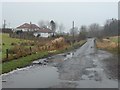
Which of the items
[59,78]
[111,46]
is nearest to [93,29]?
[111,46]

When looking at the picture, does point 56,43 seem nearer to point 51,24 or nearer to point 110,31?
point 110,31

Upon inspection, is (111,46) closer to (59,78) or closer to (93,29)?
(59,78)


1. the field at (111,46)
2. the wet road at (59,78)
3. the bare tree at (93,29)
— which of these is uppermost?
the bare tree at (93,29)

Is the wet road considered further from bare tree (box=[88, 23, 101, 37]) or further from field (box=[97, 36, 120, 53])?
bare tree (box=[88, 23, 101, 37])

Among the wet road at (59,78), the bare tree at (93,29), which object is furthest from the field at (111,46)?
the bare tree at (93,29)

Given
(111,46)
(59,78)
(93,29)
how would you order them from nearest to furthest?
(59,78) → (111,46) → (93,29)

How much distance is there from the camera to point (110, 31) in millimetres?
122812

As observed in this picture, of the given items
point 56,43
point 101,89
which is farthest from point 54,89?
point 56,43

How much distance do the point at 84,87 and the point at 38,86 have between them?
201 centimetres

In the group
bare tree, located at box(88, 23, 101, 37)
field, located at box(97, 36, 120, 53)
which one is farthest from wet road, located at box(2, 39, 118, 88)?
bare tree, located at box(88, 23, 101, 37)

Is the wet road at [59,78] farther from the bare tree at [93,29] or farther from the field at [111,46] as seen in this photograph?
the bare tree at [93,29]

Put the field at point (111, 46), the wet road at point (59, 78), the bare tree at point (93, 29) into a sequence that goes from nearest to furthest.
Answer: the wet road at point (59, 78) → the field at point (111, 46) → the bare tree at point (93, 29)

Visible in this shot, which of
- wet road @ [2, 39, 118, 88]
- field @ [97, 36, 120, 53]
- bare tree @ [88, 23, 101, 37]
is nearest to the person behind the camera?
wet road @ [2, 39, 118, 88]

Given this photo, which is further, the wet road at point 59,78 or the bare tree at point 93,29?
the bare tree at point 93,29
